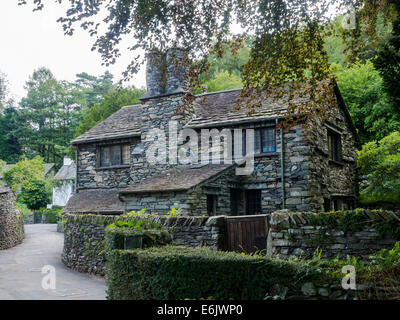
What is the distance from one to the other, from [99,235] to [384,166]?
13116 mm

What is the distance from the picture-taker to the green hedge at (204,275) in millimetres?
4916

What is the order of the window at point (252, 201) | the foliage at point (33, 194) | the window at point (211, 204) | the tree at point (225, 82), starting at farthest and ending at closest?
the foliage at point (33, 194), the tree at point (225, 82), the window at point (252, 201), the window at point (211, 204)

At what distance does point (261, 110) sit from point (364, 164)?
7223 mm

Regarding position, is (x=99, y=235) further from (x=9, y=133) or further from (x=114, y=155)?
(x=9, y=133)

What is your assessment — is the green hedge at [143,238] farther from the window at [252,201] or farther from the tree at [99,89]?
the tree at [99,89]

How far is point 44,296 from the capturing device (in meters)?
9.41

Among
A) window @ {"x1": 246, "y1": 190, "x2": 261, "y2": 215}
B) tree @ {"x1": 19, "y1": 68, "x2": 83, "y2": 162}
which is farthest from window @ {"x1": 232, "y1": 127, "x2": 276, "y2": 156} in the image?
tree @ {"x1": 19, "y1": 68, "x2": 83, "y2": 162}

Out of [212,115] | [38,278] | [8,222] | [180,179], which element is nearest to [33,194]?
[8,222]

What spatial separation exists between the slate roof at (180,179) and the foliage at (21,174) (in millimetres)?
28108

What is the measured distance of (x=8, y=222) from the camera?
20609mm

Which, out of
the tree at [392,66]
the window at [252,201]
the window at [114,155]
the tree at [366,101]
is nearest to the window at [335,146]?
the window at [252,201]

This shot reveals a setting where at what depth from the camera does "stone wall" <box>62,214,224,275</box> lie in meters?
10.6
